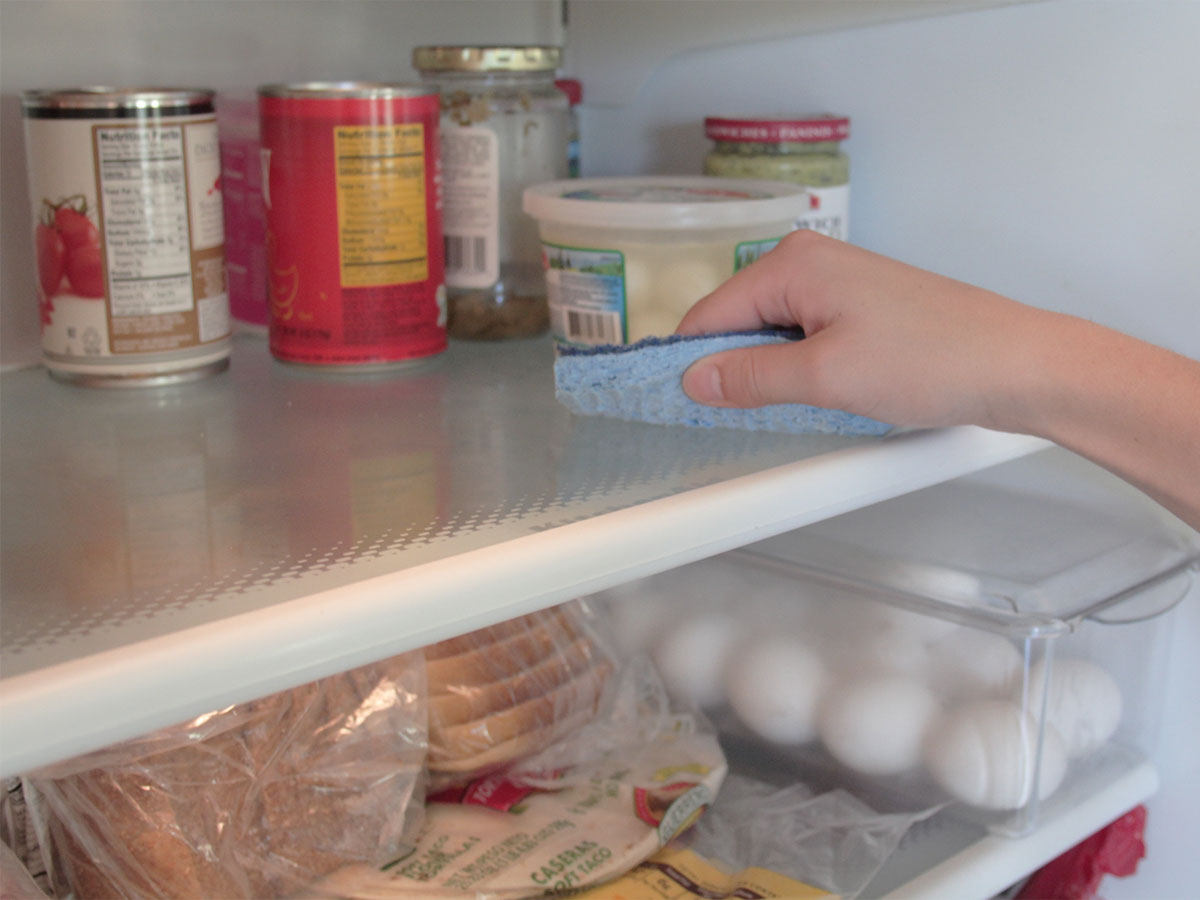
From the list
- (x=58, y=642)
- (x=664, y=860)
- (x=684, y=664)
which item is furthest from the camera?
(x=684, y=664)

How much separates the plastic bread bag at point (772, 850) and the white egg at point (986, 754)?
29 millimetres

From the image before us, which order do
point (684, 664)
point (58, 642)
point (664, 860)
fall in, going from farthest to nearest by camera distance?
point (684, 664) → point (664, 860) → point (58, 642)

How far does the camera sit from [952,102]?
0.86 m

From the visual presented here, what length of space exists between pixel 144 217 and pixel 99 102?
0.07m

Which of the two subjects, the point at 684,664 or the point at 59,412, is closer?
the point at 59,412

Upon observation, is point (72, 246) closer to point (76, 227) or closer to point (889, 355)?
point (76, 227)

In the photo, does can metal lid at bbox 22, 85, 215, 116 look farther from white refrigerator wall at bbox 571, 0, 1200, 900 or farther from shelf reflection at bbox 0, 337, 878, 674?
white refrigerator wall at bbox 571, 0, 1200, 900

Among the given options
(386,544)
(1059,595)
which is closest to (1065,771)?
(1059,595)

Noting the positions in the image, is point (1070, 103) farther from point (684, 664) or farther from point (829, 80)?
point (684, 664)

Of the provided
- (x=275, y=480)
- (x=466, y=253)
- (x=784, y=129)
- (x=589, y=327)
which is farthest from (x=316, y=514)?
(x=784, y=129)

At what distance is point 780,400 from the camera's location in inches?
24.4

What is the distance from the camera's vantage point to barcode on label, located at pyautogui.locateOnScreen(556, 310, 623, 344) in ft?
2.49

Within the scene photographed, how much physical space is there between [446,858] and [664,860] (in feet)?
0.41

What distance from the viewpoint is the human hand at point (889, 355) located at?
60cm
